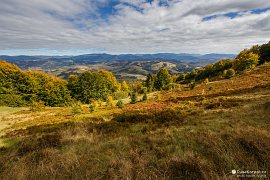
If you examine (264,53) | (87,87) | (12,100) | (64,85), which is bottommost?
(12,100)

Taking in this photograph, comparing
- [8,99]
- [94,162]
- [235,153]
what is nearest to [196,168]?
[235,153]

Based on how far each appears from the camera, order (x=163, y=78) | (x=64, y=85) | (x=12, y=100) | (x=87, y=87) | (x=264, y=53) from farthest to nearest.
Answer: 1. (x=264, y=53)
2. (x=163, y=78)
3. (x=87, y=87)
4. (x=64, y=85)
5. (x=12, y=100)

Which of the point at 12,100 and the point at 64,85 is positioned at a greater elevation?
the point at 64,85

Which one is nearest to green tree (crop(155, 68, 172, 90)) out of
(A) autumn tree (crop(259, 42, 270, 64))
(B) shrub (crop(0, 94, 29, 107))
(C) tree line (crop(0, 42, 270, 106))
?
(C) tree line (crop(0, 42, 270, 106))

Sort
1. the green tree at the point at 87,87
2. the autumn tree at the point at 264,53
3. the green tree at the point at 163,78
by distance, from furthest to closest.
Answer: the autumn tree at the point at 264,53 < the green tree at the point at 163,78 < the green tree at the point at 87,87

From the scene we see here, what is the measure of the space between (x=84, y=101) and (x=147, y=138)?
71688 millimetres

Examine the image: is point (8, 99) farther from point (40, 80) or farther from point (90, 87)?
point (90, 87)

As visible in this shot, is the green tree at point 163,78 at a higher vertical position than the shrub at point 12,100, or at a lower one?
higher

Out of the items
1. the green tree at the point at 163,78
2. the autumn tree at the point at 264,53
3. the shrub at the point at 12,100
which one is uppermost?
the autumn tree at the point at 264,53

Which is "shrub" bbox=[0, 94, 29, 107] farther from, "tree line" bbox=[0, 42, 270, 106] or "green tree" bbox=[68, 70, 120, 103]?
"green tree" bbox=[68, 70, 120, 103]

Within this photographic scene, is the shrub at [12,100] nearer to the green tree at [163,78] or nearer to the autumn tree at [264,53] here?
the green tree at [163,78]

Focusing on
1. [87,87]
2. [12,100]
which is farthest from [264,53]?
[12,100]

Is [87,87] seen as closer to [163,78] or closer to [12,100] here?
[12,100]

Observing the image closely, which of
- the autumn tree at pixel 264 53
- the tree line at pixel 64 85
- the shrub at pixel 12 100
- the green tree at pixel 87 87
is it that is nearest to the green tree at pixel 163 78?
the tree line at pixel 64 85
